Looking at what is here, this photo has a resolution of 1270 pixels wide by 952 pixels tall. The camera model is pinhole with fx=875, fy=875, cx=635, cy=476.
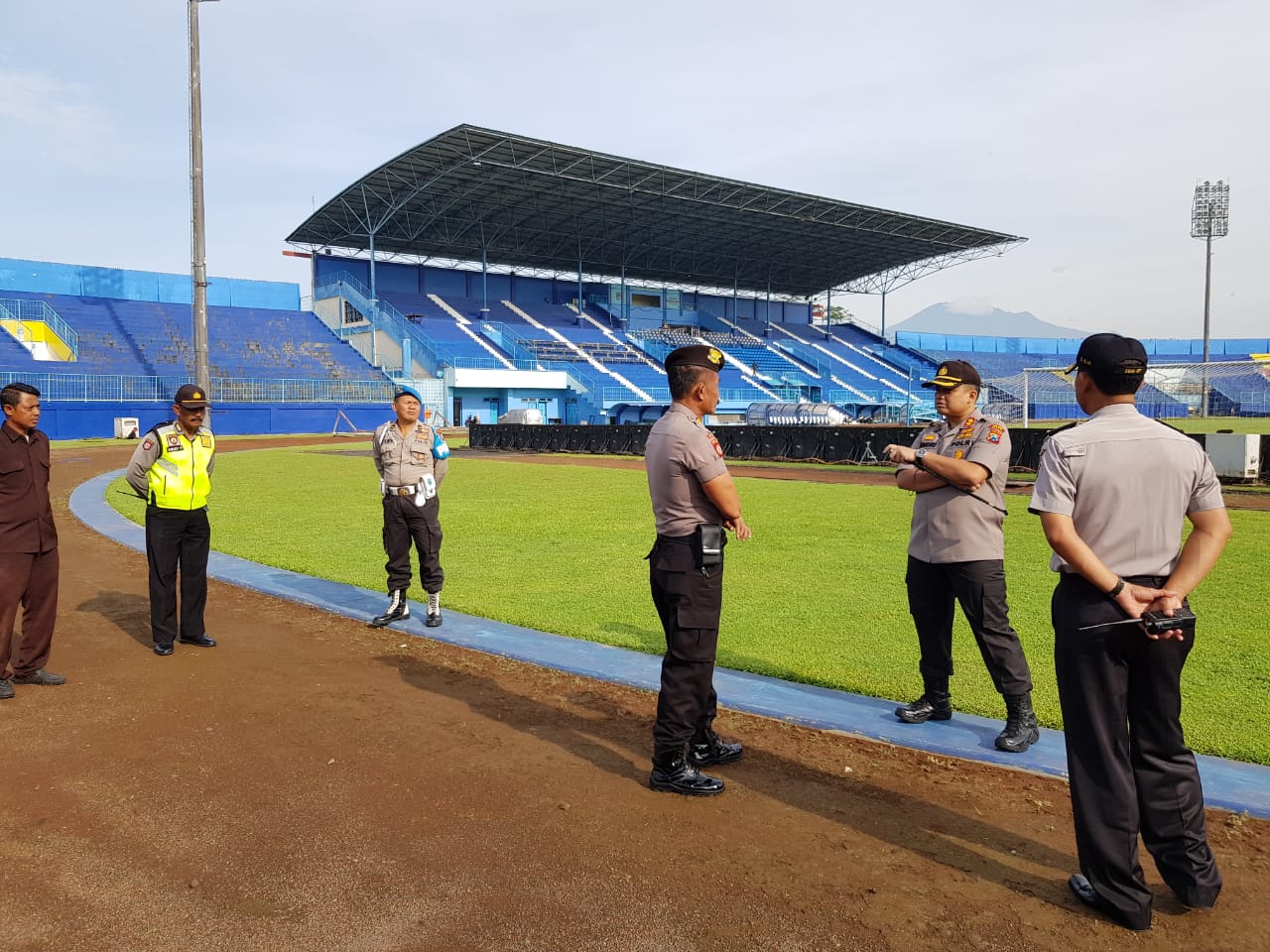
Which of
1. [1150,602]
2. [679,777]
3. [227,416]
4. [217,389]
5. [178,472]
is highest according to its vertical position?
[217,389]

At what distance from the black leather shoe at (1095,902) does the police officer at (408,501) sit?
4633 mm

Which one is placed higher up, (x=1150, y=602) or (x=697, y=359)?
(x=697, y=359)

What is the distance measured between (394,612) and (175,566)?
1.56 meters

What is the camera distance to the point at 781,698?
4758 millimetres

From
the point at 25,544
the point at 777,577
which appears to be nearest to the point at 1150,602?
the point at 777,577

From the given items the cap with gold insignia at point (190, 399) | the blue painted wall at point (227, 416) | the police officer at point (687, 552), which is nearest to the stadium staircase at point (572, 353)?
the blue painted wall at point (227, 416)

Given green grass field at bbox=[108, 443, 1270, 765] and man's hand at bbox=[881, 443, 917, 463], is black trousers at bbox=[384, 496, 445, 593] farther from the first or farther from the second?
man's hand at bbox=[881, 443, 917, 463]

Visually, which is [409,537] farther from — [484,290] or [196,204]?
[484,290]

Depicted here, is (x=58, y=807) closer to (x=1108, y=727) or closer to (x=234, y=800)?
(x=234, y=800)

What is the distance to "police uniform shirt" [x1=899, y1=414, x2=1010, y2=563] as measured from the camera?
13.6 ft

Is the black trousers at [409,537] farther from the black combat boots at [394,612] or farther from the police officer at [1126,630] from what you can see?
the police officer at [1126,630]

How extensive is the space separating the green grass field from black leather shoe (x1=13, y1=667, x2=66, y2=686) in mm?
2760

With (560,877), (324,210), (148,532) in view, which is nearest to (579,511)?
(148,532)

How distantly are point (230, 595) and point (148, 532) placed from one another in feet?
A: 5.78
